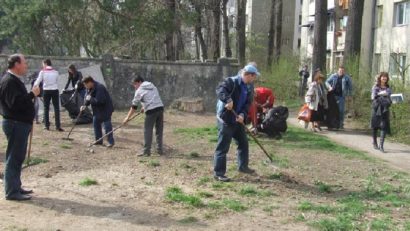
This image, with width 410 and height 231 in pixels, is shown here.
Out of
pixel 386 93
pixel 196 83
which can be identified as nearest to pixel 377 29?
pixel 196 83

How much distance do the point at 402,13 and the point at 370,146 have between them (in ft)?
71.2

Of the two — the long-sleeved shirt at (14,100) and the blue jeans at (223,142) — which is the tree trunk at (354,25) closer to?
the blue jeans at (223,142)

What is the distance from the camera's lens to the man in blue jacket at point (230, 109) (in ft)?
27.2

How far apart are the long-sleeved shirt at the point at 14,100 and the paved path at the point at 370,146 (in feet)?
21.7

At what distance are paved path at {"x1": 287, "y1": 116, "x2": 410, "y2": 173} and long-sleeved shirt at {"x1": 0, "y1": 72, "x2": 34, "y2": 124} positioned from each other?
260 inches

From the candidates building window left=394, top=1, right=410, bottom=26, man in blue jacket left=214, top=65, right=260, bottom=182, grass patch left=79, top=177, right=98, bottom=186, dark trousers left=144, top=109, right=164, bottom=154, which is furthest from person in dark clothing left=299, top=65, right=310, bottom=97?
grass patch left=79, top=177, right=98, bottom=186

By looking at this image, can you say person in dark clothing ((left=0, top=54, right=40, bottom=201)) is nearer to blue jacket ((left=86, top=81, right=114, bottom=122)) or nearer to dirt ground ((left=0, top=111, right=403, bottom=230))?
dirt ground ((left=0, top=111, right=403, bottom=230))

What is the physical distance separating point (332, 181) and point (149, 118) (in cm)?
362

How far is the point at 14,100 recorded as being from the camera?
6.79 m

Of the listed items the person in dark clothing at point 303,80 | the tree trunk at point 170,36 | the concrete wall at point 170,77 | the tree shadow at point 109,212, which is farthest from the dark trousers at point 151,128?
the person in dark clothing at point 303,80

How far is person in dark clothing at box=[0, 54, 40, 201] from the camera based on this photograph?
6809 mm

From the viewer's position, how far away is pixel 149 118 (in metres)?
10.7

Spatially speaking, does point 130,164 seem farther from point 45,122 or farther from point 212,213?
point 45,122

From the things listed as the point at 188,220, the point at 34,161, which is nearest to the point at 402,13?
the point at 34,161
